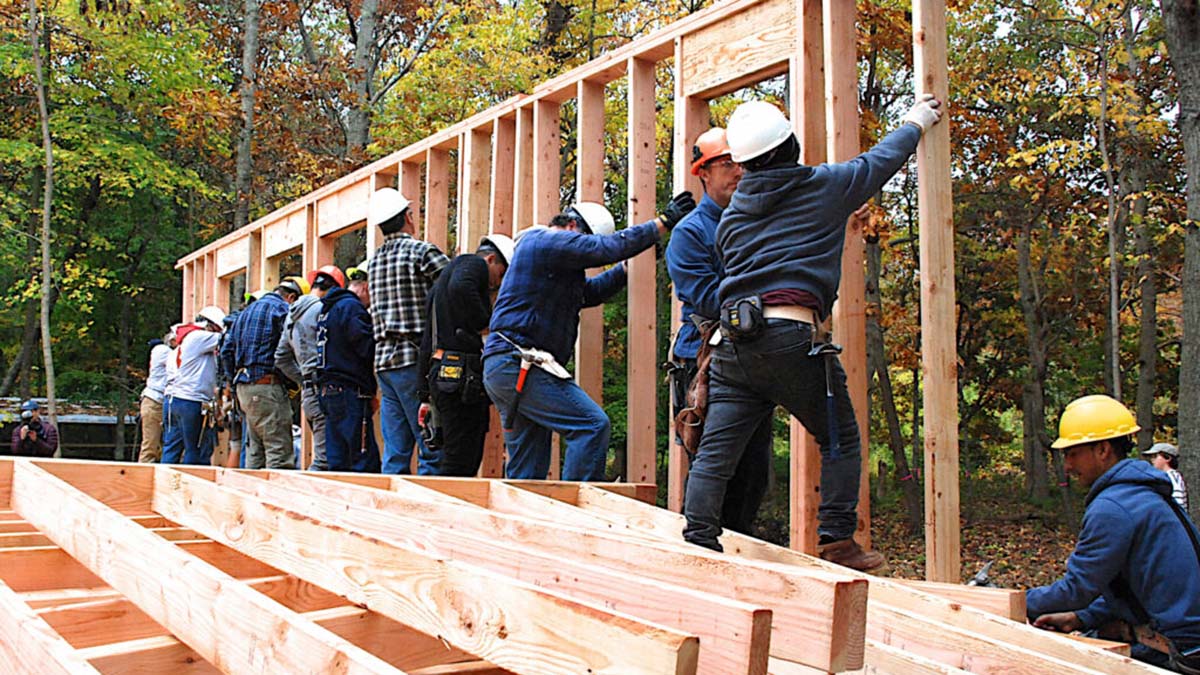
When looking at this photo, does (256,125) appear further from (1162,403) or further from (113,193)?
(1162,403)

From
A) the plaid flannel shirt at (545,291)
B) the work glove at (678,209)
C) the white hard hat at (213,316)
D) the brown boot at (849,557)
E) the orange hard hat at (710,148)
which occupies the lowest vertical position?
the brown boot at (849,557)

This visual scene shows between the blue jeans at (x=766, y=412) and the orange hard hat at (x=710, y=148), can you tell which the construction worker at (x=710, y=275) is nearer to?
the orange hard hat at (x=710, y=148)

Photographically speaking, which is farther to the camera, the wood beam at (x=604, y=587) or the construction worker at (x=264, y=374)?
the construction worker at (x=264, y=374)

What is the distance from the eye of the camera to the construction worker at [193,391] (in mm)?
9625

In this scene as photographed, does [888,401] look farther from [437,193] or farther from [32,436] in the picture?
[32,436]

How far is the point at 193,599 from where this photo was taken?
7.48 ft

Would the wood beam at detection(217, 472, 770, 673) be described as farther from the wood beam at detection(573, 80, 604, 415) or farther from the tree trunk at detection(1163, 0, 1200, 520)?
the tree trunk at detection(1163, 0, 1200, 520)

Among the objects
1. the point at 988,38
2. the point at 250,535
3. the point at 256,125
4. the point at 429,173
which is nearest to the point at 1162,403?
the point at 988,38

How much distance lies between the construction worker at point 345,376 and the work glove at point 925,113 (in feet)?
13.7

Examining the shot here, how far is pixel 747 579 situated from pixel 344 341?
17.6 feet

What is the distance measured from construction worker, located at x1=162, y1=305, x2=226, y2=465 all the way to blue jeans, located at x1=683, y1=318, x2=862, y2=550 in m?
7.37

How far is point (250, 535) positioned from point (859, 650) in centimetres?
195

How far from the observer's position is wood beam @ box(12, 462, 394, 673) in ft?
5.79

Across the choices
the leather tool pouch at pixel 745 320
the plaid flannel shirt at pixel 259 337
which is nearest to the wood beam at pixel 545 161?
the plaid flannel shirt at pixel 259 337
